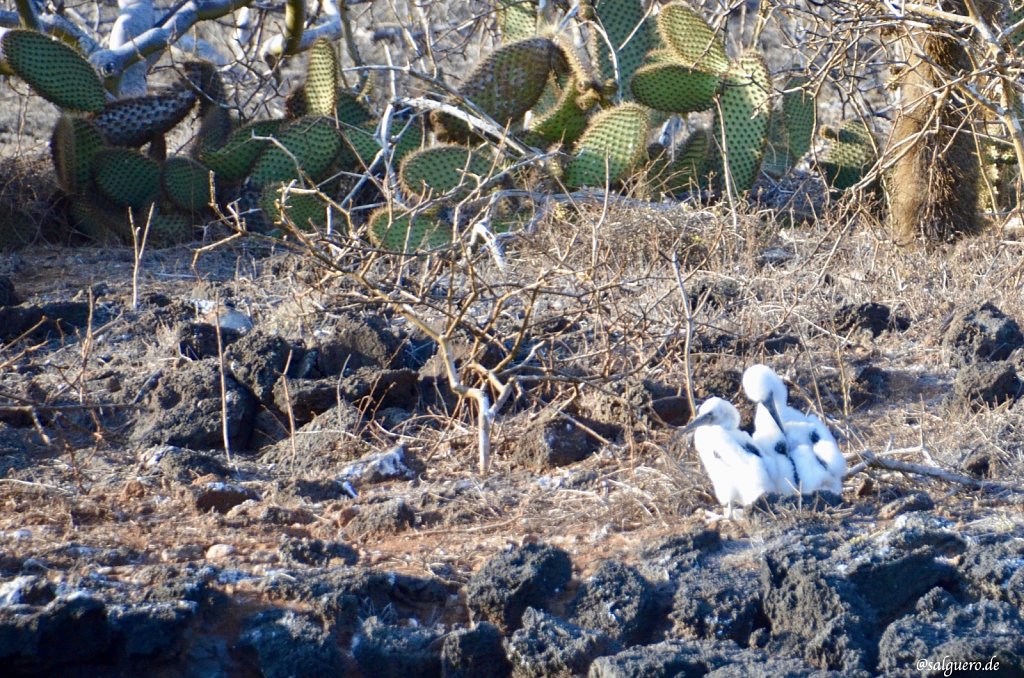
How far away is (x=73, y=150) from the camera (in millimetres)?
7973

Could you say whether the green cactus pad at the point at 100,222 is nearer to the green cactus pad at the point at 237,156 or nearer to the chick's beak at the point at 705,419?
the green cactus pad at the point at 237,156

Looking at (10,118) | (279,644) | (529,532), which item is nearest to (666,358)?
(529,532)

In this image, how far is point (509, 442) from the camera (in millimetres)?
4449

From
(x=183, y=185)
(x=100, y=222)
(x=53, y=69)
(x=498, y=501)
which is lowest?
(x=100, y=222)

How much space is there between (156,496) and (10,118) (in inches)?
343

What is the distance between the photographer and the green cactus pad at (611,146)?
25.3 feet

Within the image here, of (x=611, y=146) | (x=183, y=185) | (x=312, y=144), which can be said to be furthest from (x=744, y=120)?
(x=183, y=185)

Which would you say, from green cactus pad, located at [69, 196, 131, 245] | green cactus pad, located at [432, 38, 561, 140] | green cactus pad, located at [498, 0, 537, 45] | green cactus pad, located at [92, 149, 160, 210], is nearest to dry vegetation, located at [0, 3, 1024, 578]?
green cactus pad, located at [69, 196, 131, 245]

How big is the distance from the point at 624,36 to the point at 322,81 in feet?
7.18

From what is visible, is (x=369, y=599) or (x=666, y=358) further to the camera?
(x=666, y=358)

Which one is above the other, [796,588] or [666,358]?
[796,588]

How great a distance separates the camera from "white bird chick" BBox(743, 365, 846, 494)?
3.66 metres

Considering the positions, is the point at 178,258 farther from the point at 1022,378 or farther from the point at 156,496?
the point at 1022,378

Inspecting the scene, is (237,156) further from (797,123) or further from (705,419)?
(705,419)
